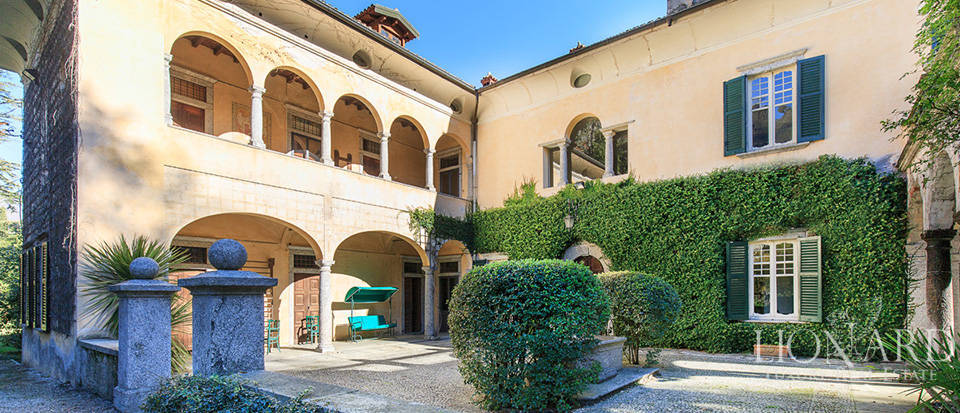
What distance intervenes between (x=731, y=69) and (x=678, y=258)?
13.7ft

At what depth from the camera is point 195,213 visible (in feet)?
28.7

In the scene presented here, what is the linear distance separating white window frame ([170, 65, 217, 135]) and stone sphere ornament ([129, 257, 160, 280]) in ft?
20.0

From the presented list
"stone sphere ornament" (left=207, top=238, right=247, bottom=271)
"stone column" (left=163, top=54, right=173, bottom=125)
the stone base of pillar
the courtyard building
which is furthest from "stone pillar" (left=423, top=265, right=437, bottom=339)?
"stone sphere ornament" (left=207, top=238, right=247, bottom=271)

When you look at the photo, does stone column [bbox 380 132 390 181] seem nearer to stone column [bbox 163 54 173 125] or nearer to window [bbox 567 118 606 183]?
stone column [bbox 163 54 173 125]

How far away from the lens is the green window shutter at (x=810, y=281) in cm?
895

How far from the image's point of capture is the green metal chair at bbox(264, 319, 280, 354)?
36.6 feet

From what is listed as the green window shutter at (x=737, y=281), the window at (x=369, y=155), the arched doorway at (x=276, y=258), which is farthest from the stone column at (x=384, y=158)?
the green window shutter at (x=737, y=281)

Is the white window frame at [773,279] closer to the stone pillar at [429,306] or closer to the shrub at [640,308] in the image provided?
the shrub at [640,308]

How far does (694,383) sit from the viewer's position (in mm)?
6449

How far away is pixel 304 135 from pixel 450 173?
4880mm

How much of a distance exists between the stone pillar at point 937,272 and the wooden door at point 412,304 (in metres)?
12.5

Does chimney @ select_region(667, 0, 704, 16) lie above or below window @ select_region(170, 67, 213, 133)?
above

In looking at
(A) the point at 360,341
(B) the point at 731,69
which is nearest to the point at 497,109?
(B) the point at 731,69

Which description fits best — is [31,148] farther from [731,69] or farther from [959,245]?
[959,245]
